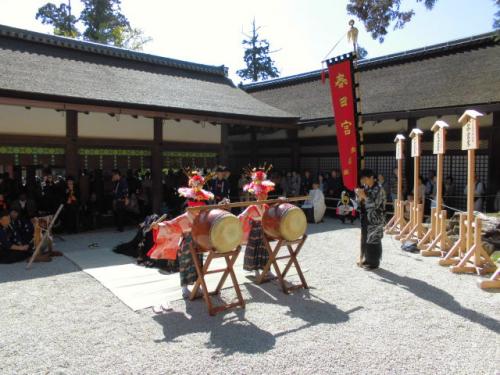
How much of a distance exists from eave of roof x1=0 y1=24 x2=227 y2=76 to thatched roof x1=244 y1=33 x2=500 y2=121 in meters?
3.00

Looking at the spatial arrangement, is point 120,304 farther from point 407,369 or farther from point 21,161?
point 21,161

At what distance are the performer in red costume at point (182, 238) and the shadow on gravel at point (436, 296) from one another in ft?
8.82

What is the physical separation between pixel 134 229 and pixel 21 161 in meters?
2.84

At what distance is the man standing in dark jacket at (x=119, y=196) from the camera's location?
30.1 feet

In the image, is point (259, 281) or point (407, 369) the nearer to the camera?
point (407, 369)

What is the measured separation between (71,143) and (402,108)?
793cm

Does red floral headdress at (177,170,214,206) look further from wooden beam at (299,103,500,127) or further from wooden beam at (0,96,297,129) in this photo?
wooden beam at (299,103,500,127)

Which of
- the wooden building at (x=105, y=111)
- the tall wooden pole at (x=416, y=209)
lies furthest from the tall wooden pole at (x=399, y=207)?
the wooden building at (x=105, y=111)

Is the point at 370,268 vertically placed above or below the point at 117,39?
below

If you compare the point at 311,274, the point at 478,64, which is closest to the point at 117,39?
the point at 478,64

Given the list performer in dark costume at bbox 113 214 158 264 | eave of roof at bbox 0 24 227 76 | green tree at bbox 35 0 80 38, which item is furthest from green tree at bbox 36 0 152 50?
performer in dark costume at bbox 113 214 158 264

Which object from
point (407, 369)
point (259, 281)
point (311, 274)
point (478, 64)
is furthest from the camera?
point (478, 64)

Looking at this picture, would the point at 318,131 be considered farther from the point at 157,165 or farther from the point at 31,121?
the point at 31,121

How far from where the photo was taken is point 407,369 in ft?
10.2
